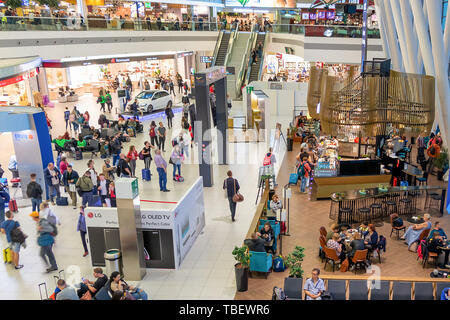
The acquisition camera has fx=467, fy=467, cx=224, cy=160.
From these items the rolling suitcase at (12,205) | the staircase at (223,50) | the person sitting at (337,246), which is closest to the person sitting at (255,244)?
the person sitting at (337,246)

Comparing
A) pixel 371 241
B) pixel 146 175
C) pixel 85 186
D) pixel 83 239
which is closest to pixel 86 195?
pixel 85 186

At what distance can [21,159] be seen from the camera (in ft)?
45.1

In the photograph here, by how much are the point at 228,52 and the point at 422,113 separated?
24.2 meters

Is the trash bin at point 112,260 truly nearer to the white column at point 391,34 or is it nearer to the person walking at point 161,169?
the person walking at point 161,169

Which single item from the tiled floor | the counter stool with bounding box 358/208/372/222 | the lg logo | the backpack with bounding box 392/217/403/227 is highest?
the lg logo

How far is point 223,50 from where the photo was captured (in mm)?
34812

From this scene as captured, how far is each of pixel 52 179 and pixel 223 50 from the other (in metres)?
23.8

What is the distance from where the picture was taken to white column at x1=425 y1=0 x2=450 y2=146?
13797mm

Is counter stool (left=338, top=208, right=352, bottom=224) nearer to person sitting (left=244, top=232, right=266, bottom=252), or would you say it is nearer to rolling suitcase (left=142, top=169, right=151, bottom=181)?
person sitting (left=244, top=232, right=266, bottom=252)

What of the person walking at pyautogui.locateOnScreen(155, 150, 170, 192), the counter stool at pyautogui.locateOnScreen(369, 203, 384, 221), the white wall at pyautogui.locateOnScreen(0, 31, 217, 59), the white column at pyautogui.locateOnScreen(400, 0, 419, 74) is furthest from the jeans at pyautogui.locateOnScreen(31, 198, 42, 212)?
the white column at pyautogui.locateOnScreen(400, 0, 419, 74)

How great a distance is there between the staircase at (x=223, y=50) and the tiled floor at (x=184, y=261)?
19.9 m

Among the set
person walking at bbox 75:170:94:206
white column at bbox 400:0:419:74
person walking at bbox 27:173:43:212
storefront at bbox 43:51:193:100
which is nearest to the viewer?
person walking at bbox 27:173:43:212

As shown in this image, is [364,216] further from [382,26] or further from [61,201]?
[382,26]

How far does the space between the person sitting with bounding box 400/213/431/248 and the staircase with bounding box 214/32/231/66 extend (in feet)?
81.3
